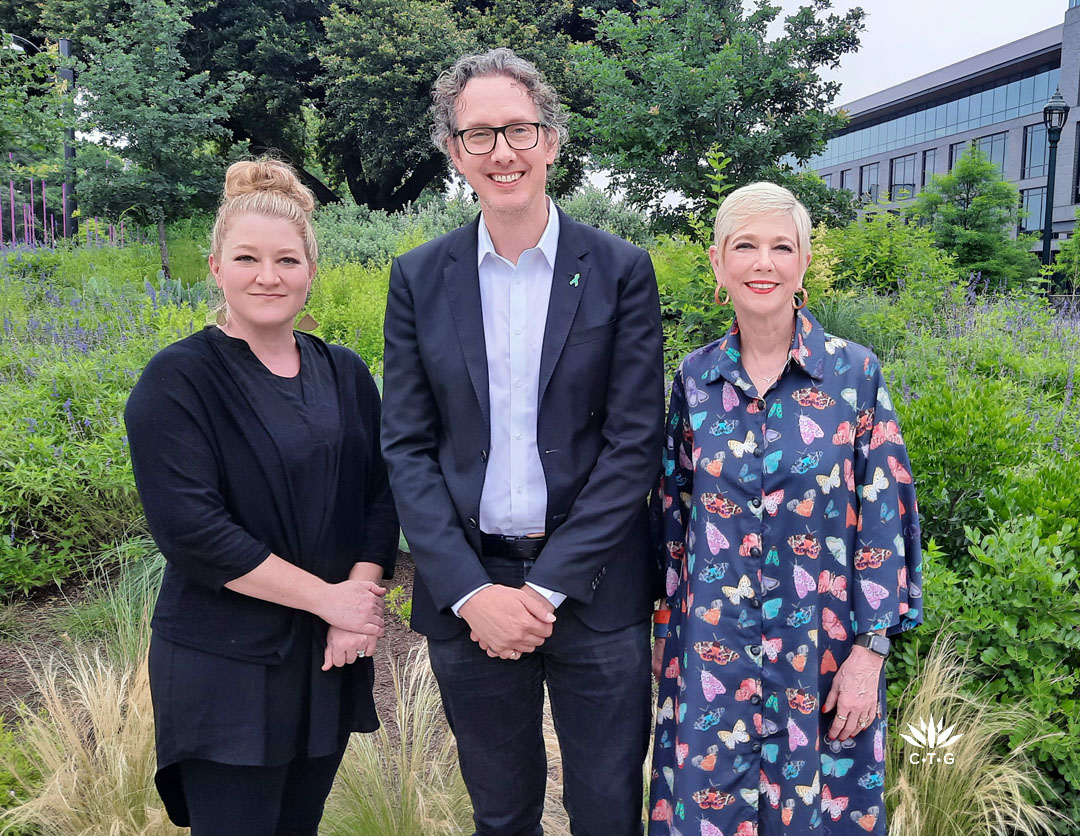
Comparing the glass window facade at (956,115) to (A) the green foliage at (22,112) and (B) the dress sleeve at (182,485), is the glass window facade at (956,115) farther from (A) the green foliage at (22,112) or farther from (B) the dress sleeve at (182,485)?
(B) the dress sleeve at (182,485)

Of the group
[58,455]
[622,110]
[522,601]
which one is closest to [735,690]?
[522,601]

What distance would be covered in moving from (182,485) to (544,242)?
1.11 meters

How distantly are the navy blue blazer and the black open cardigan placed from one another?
21 centimetres

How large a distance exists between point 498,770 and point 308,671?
1.92 ft

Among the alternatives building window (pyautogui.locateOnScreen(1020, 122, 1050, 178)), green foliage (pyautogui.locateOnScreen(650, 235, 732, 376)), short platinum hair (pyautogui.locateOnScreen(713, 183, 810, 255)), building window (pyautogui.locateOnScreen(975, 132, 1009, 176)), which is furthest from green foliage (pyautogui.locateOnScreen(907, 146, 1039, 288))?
building window (pyautogui.locateOnScreen(975, 132, 1009, 176))

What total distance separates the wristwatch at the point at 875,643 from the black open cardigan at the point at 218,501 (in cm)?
133

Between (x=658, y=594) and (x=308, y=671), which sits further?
(x=658, y=594)

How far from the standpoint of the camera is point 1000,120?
48.0 metres

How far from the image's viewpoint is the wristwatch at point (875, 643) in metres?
1.99

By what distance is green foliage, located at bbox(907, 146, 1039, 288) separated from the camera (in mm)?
18094

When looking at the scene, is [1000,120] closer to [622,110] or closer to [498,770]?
[622,110]

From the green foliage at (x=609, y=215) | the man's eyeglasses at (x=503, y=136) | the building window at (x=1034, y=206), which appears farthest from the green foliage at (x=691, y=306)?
the building window at (x=1034, y=206)

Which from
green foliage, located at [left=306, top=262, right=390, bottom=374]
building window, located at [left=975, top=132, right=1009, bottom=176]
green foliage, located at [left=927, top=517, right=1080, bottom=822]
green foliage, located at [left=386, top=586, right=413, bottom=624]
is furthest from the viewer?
building window, located at [left=975, top=132, right=1009, bottom=176]

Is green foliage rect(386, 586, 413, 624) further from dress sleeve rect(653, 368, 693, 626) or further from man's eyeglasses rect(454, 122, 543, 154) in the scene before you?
man's eyeglasses rect(454, 122, 543, 154)
